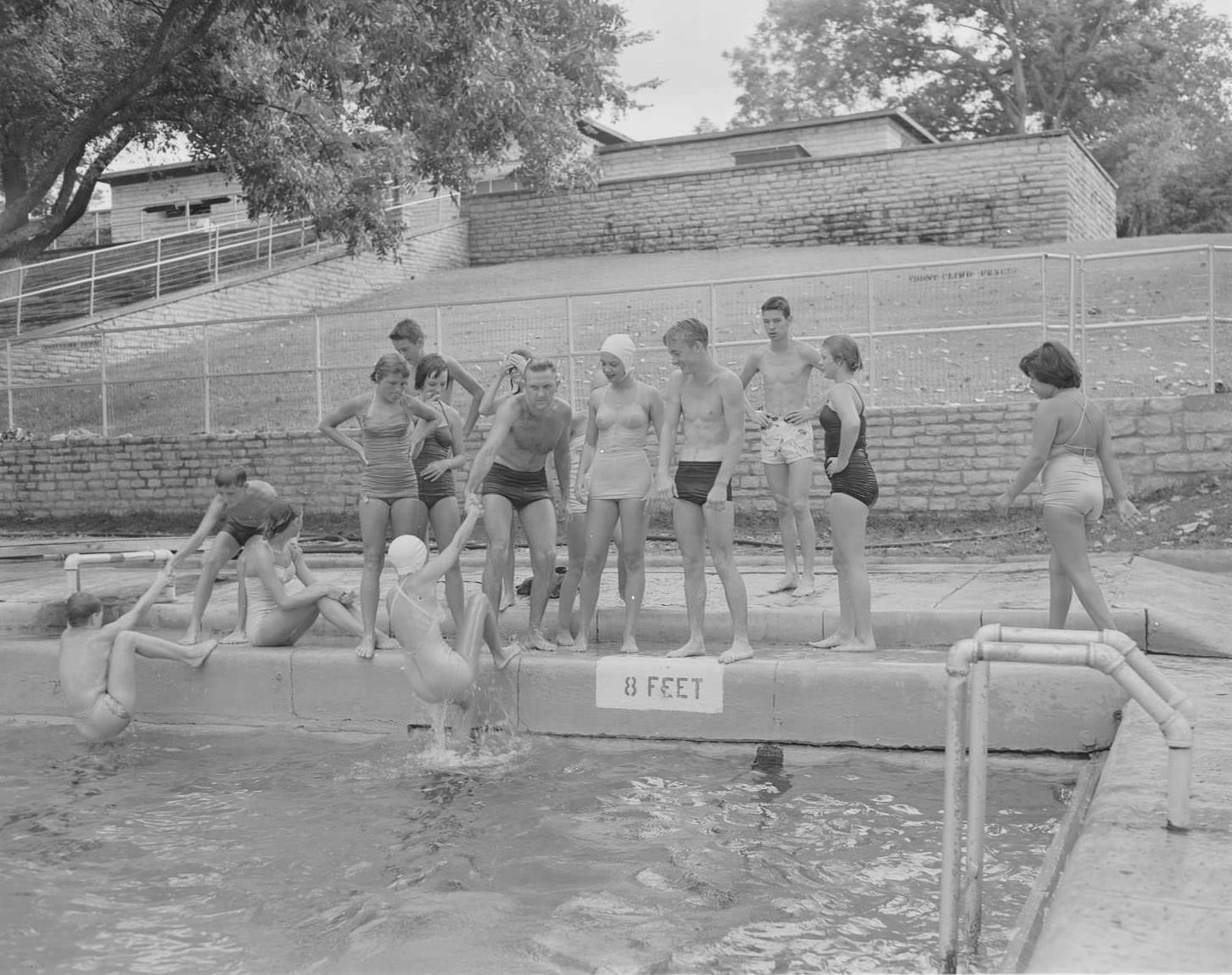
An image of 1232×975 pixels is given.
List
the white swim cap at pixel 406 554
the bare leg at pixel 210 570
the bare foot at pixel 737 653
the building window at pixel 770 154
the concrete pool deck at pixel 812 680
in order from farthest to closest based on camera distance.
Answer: the building window at pixel 770 154 < the bare leg at pixel 210 570 < the bare foot at pixel 737 653 < the white swim cap at pixel 406 554 < the concrete pool deck at pixel 812 680

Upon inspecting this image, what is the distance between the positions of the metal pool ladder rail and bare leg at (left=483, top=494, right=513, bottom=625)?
4.20 m

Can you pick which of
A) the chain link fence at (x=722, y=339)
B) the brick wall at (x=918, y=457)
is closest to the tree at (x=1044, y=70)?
the chain link fence at (x=722, y=339)

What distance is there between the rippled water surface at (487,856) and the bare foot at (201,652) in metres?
0.58

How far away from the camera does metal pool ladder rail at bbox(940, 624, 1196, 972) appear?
423cm

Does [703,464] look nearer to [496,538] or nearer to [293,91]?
[496,538]

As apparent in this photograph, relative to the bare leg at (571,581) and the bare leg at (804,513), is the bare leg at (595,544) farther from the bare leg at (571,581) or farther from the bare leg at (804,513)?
the bare leg at (804,513)

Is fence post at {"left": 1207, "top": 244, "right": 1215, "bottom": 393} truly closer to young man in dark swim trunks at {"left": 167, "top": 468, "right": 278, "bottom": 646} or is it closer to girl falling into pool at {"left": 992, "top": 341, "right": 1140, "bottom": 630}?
girl falling into pool at {"left": 992, "top": 341, "right": 1140, "bottom": 630}

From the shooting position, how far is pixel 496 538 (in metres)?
8.14

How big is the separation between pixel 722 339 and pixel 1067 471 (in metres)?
10.5

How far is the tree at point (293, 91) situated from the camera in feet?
48.5

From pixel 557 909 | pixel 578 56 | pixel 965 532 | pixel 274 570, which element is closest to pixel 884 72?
pixel 578 56

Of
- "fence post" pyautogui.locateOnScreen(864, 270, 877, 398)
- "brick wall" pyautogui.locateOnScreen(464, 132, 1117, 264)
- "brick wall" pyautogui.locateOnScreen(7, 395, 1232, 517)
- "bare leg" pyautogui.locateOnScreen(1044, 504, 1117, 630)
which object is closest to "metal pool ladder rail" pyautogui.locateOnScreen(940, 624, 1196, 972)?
"bare leg" pyautogui.locateOnScreen(1044, 504, 1117, 630)

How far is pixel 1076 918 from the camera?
352 cm

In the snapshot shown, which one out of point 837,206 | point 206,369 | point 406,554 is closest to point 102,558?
point 406,554
